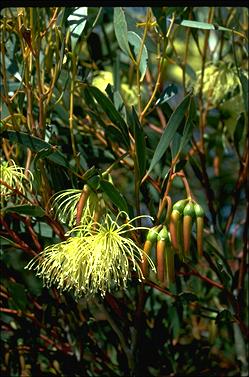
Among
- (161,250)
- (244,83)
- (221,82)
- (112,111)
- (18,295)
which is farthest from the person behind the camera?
(221,82)

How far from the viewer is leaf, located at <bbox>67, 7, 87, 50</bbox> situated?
3.49 feet

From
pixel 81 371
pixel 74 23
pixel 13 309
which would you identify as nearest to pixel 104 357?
pixel 81 371

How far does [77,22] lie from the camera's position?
1.08 meters

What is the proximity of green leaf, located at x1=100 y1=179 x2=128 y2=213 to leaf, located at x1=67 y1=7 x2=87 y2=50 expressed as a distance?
0.70 ft

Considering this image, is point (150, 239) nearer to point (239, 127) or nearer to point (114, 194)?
point (114, 194)

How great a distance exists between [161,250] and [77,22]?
0.35 m

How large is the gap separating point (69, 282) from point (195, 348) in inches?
24.0

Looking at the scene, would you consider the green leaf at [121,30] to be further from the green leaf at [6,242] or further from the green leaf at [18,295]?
the green leaf at [18,295]

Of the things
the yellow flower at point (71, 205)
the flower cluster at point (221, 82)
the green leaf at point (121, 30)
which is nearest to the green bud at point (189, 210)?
the yellow flower at point (71, 205)

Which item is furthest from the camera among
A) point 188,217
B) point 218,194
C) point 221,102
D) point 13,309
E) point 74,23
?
point 218,194

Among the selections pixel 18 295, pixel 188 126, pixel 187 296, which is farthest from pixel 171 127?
pixel 18 295

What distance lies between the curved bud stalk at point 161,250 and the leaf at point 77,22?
0.30 metres

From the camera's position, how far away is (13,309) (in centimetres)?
134
